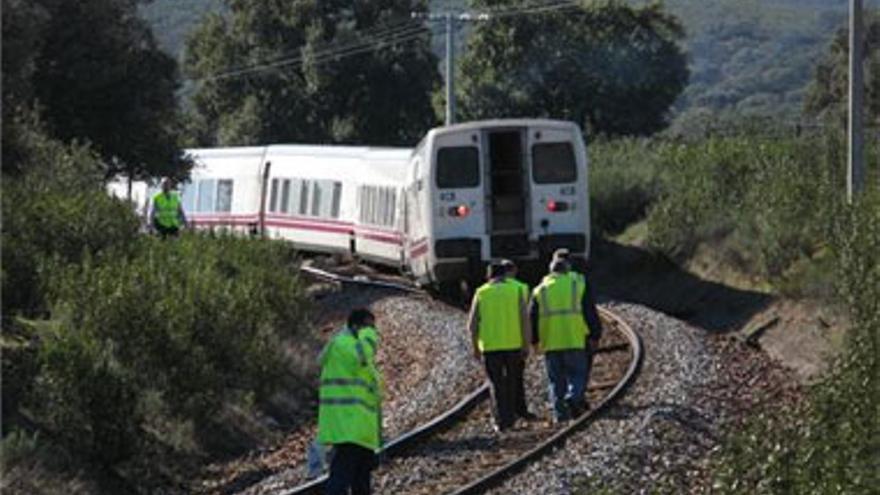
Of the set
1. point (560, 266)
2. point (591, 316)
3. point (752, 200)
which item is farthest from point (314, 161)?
point (591, 316)

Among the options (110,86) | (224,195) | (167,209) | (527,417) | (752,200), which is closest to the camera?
(527,417)

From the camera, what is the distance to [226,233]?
98.2ft

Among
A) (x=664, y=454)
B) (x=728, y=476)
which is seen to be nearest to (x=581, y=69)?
(x=664, y=454)

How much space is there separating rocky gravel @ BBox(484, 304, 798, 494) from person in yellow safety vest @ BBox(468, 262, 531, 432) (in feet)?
2.93

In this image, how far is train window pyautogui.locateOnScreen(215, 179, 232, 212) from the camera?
44.4m

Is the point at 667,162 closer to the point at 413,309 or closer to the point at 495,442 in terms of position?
the point at 413,309

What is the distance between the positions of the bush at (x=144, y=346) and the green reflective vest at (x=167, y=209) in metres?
4.77

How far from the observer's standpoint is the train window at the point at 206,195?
148 feet

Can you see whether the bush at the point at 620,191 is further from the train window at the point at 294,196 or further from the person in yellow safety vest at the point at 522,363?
the person in yellow safety vest at the point at 522,363

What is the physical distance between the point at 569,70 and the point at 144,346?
169 feet

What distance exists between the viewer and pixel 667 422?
17219 mm

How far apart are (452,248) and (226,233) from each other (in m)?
3.87

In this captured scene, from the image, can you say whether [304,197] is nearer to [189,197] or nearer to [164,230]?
[189,197]

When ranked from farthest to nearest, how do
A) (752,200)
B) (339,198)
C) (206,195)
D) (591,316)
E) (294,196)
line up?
(206,195)
(294,196)
(339,198)
(752,200)
(591,316)
